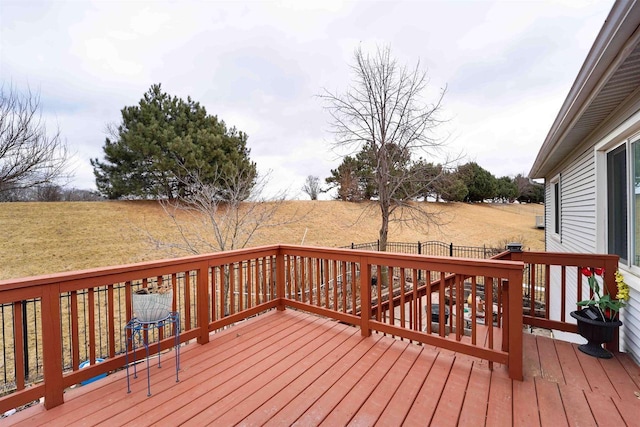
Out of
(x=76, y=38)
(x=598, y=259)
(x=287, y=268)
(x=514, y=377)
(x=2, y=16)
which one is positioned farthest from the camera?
(x=76, y=38)

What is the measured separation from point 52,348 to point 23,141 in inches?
303

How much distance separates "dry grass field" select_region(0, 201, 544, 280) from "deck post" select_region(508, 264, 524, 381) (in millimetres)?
6854

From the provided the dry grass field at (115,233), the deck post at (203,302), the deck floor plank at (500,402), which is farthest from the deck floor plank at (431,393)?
the dry grass field at (115,233)

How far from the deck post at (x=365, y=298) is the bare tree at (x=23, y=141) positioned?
29.1 feet

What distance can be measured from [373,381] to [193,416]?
1.32 meters

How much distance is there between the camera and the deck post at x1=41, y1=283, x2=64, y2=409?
74.7 inches

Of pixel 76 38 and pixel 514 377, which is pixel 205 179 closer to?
pixel 76 38

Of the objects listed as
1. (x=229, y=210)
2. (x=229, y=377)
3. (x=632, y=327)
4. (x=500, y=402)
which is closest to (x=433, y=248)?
(x=229, y=210)

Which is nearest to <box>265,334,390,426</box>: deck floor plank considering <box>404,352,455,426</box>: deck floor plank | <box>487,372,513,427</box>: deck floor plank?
<box>404,352,455,426</box>: deck floor plank

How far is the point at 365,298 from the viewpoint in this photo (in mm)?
2943

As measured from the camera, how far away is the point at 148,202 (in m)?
15.7

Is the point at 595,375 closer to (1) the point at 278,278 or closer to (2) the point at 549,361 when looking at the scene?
(2) the point at 549,361

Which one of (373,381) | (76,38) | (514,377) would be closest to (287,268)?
(373,381)

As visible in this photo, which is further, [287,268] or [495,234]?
[495,234]
